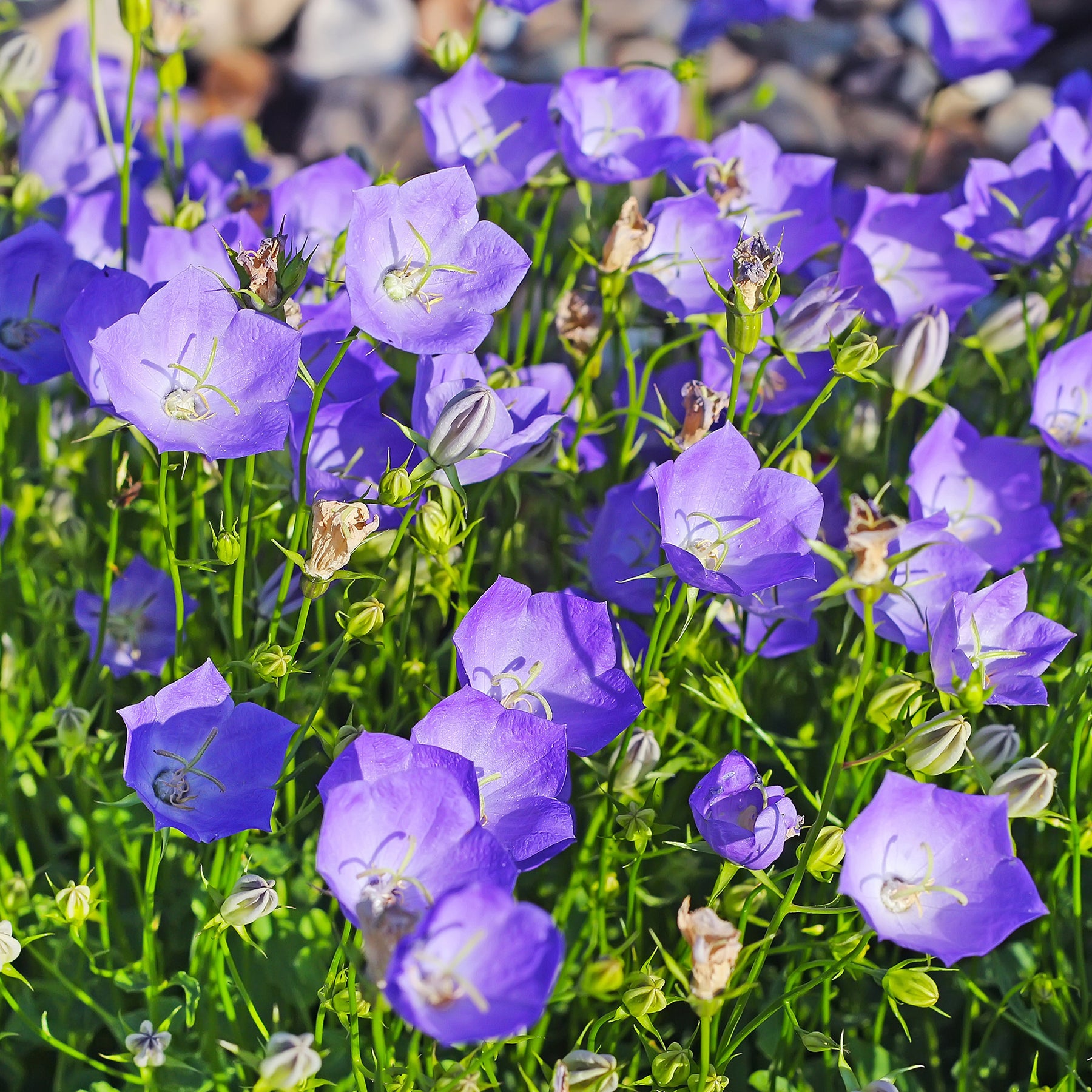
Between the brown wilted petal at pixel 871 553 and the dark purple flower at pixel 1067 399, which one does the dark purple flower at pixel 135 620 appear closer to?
the brown wilted petal at pixel 871 553

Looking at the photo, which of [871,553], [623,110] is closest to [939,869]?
[871,553]

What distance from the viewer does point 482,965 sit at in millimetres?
923

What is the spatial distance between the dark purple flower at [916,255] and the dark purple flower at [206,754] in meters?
1.20

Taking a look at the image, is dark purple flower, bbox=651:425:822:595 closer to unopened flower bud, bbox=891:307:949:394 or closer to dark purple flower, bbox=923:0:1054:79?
unopened flower bud, bbox=891:307:949:394

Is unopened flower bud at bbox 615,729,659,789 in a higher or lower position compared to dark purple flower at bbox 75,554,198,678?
higher

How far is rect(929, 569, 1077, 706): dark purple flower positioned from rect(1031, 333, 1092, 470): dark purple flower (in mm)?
394

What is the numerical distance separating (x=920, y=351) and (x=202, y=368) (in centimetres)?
93

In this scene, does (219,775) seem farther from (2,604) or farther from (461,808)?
(2,604)

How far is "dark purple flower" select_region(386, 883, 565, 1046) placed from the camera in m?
0.87

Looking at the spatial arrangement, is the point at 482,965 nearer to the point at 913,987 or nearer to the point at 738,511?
the point at 913,987

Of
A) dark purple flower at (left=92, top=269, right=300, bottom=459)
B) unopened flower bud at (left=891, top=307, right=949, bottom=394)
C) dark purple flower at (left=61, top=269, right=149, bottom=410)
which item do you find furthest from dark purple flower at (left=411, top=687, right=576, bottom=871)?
unopened flower bud at (left=891, top=307, right=949, bottom=394)

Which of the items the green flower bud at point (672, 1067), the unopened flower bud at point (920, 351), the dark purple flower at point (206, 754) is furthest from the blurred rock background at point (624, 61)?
the green flower bud at point (672, 1067)

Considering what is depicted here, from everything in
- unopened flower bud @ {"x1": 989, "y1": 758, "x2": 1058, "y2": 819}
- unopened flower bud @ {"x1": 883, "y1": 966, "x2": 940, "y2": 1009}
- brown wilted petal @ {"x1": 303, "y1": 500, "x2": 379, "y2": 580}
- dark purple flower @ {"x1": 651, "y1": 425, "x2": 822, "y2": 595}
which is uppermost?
brown wilted petal @ {"x1": 303, "y1": 500, "x2": 379, "y2": 580}

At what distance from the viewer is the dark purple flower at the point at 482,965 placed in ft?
2.87
